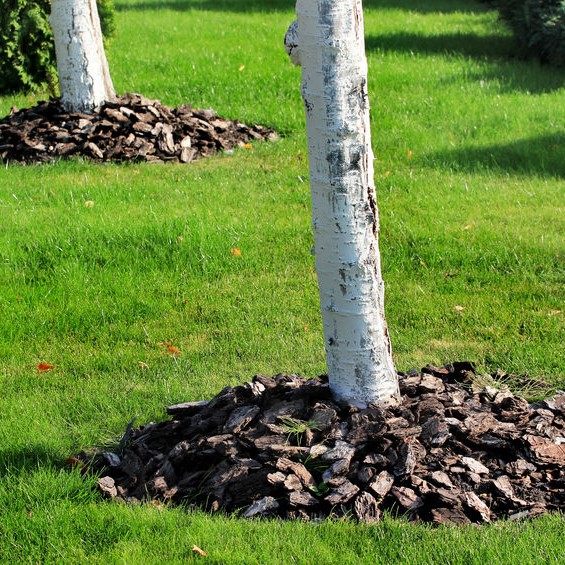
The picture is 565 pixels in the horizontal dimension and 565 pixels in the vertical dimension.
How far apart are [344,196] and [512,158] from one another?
17.7 feet

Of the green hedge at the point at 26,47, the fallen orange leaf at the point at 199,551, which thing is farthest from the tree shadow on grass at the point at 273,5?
the fallen orange leaf at the point at 199,551

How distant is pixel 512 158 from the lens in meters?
8.79

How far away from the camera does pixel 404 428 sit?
12.7 ft

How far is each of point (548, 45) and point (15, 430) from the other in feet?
32.9

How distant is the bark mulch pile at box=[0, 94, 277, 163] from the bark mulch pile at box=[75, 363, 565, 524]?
4959 mm

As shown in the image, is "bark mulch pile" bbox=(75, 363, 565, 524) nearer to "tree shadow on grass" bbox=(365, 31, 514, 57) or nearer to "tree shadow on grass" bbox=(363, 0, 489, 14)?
"tree shadow on grass" bbox=(365, 31, 514, 57)

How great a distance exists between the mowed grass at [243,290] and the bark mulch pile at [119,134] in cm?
29

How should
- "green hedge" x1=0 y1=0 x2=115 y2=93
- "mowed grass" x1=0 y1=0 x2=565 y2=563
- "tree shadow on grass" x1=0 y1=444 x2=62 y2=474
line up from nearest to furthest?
"mowed grass" x1=0 y1=0 x2=565 y2=563
"tree shadow on grass" x1=0 y1=444 x2=62 y2=474
"green hedge" x1=0 y1=0 x2=115 y2=93

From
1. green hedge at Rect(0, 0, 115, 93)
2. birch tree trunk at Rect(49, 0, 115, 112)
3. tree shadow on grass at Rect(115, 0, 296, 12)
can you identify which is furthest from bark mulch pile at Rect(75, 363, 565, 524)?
tree shadow on grass at Rect(115, 0, 296, 12)

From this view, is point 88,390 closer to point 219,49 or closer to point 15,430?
point 15,430

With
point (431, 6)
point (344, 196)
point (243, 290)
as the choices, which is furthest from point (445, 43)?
point (344, 196)

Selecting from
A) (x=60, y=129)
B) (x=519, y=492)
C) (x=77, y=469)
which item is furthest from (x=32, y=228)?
(x=519, y=492)

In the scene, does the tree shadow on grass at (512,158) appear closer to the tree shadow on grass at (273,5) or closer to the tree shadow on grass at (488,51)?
the tree shadow on grass at (488,51)

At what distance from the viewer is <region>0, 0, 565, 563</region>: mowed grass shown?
11.5ft
